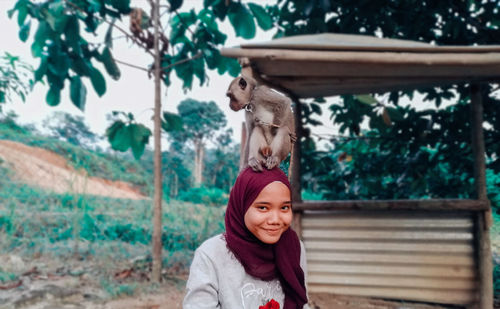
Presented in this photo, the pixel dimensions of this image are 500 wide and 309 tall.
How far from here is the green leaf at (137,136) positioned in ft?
13.0

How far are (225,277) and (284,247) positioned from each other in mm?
250

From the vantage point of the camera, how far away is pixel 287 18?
15.2 ft

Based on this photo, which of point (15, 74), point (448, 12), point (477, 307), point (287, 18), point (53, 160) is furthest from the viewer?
point (53, 160)

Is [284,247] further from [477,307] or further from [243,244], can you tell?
[477,307]

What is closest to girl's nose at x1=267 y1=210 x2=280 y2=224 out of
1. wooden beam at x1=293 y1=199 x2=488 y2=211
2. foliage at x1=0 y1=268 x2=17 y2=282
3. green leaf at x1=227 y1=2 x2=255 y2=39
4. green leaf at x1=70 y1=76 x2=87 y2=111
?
wooden beam at x1=293 y1=199 x2=488 y2=211

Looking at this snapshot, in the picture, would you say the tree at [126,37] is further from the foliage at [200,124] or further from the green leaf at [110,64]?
the foliage at [200,124]

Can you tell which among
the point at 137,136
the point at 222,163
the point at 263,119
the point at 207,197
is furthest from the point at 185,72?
the point at 222,163

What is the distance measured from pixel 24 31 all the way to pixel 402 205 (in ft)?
14.4

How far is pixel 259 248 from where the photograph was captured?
51.0 inches

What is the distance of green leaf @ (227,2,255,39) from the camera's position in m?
4.00

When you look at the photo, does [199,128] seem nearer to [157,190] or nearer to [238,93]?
[157,190]

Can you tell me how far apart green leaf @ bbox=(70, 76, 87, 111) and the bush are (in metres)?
7.90

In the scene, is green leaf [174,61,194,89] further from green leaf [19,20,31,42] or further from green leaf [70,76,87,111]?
green leaf [19,20,31,42]

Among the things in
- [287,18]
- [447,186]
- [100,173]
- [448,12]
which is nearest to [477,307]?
[447,186]
